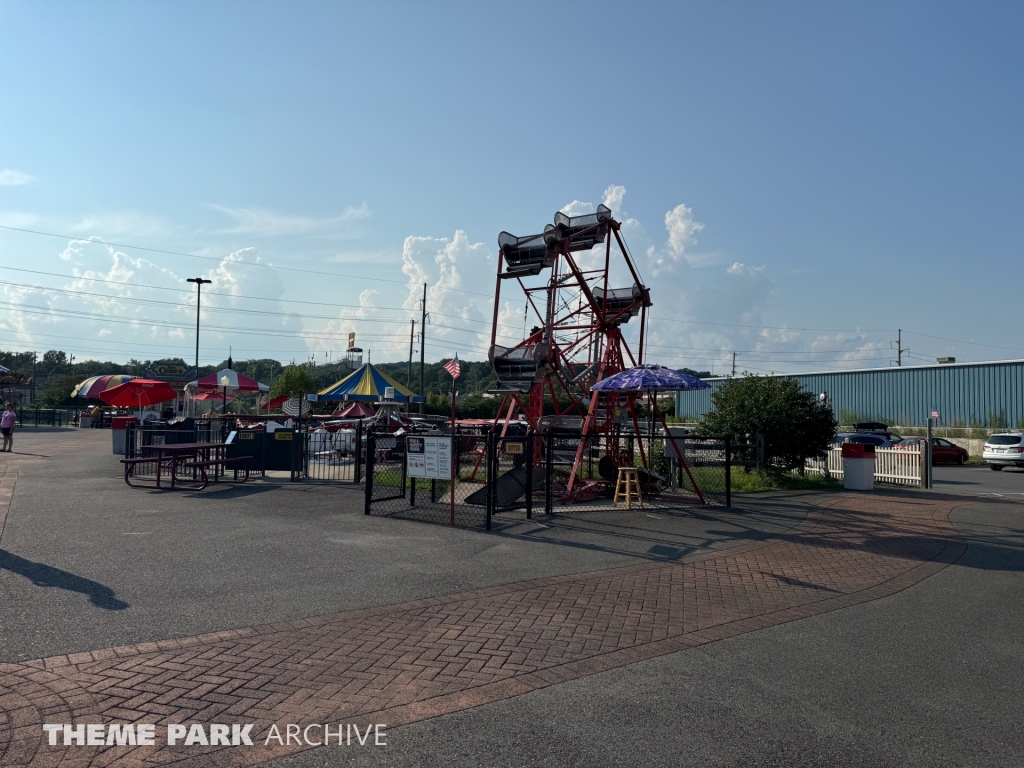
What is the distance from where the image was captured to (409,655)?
218 inches

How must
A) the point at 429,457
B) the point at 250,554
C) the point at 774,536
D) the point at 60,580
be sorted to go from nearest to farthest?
1. the point at 60,580
2. the point at 250,554
3. the point at 774,536
4. the point at 429,457

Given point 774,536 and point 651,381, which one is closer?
point 774,536

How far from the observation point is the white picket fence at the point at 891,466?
1975cm

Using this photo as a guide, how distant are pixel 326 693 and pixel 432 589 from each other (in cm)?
271

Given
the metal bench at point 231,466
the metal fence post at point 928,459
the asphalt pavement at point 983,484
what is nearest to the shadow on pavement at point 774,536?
the metal fence post at point 928,459

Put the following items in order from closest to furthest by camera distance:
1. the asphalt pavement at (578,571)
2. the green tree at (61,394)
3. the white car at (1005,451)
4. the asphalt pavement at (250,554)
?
the asphalt pavement at (578,571), the asphalt pavement at (250,554), the white car at (1005,451), the green tree at (61,394)

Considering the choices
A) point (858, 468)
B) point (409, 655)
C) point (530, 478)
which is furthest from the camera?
point (858, 468)

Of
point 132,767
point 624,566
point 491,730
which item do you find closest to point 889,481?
point 624,566

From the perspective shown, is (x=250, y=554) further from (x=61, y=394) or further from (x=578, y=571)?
(x=61, y=394)

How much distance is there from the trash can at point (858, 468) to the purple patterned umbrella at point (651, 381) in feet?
22.3

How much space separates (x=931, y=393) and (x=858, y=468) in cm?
3645

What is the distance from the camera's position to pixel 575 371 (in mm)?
16656

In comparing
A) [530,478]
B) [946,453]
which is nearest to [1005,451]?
[946,453]

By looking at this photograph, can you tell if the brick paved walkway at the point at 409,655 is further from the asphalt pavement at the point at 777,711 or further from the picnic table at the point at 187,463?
the picnic table at the point at 187,463
